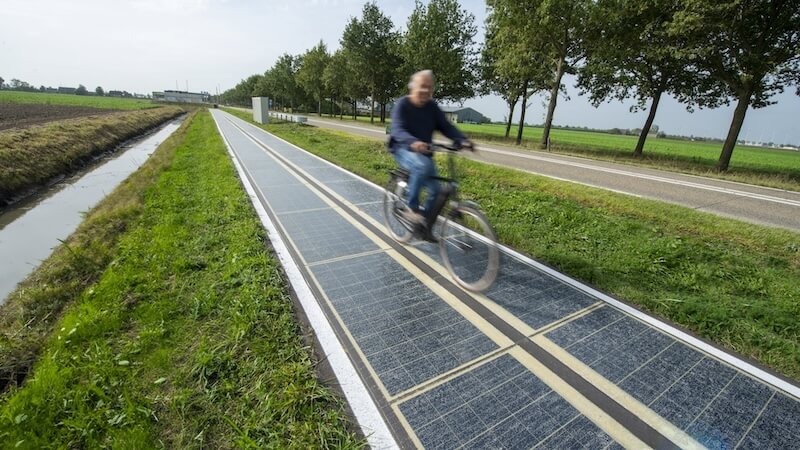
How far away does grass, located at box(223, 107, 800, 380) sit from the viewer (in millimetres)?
3115

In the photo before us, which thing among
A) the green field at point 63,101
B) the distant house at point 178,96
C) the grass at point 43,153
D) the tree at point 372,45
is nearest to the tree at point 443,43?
the tree at point 372,45

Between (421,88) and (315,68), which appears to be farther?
(315,68)

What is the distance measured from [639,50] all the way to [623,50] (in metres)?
0.68

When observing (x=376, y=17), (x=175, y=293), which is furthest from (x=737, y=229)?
(x=376, y=17)

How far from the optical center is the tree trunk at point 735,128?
46.4 ft

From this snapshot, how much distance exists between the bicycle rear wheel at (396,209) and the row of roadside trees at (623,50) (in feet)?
49.7

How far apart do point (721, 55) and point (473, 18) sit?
22862mm

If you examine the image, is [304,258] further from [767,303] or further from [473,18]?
[473,18]

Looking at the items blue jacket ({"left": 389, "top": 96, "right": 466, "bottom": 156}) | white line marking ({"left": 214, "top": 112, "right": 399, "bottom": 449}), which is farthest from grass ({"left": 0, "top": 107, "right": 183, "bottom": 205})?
blue jacket ({"left": 389, "top": 96, "right": 466, "bottom": 156})

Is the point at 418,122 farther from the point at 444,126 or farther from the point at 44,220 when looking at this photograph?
the point at 44,220

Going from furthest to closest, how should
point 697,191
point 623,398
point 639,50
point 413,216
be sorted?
point 639,50 < point 697,191 < point 413,216 < point 623,398

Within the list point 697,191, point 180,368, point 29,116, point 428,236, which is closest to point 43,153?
Result: point 180,368

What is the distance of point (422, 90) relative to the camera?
3875 millimetres

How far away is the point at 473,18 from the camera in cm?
3231
